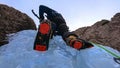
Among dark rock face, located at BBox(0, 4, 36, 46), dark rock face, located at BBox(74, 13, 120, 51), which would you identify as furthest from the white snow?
dark rock face, located at BBox(74, 13, 120, 51)

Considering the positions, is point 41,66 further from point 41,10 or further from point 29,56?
point 41,10

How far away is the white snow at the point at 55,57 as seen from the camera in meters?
4.44

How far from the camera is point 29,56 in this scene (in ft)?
15.1

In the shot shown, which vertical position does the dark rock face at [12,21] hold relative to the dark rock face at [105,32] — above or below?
above

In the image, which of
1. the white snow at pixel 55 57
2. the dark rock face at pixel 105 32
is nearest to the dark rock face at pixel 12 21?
the white snow at pixel 55 57

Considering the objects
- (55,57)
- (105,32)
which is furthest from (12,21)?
(105,32)

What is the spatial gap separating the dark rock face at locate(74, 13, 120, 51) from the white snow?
3.08 m

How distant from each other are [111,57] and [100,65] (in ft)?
1.19

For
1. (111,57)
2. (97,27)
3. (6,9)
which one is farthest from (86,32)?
(111,57)

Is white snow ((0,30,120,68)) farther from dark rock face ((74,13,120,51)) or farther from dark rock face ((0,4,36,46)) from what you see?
dark rock face ((74,13,120,51))

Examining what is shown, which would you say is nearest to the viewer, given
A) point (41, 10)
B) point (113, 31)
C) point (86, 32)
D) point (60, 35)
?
point (60, 35)

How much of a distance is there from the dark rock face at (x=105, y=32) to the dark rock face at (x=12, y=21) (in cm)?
183

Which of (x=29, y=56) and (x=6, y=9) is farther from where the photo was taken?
(x=6, y=9)

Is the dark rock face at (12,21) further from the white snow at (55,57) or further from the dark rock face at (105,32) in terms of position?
the dark rock face at (105,32)
